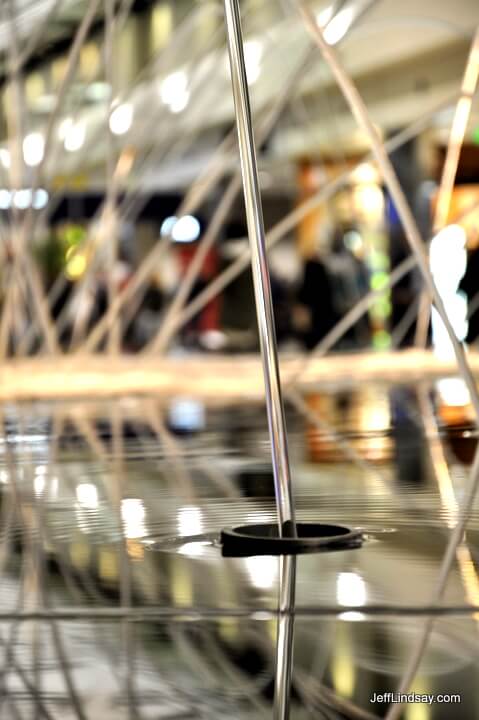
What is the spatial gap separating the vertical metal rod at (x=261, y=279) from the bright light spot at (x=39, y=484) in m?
0.77

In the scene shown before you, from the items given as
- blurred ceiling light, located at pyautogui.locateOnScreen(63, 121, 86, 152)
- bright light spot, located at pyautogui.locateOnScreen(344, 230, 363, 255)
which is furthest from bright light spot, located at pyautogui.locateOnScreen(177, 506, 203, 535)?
blurred ceiling light, located at pyautogui.locateOnScreen(63, 121, 86, 152)

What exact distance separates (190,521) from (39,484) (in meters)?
0.63

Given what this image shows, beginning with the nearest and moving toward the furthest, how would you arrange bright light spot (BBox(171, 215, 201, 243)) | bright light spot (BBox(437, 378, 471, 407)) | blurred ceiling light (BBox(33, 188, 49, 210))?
bright light spot (BBox(437, 378, 471, 407))
blurred ceiling light (BBox(33, 188, 49, 210))
bright light spot (BBox(171, 215, 201, 243))

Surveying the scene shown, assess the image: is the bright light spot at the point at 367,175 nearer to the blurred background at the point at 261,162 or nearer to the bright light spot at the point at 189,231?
the blurred background at the point at 261,162

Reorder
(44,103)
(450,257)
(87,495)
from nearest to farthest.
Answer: (87,495) < (450,257) < (44,103)

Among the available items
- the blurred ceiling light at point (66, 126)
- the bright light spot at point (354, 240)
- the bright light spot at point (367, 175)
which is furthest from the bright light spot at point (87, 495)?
the bright light spot at point (354, 240)

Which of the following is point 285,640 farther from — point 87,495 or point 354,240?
point 354,240

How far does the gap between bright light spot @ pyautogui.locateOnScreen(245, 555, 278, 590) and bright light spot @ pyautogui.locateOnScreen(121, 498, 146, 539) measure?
0.85ft

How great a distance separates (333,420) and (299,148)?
50.9ft

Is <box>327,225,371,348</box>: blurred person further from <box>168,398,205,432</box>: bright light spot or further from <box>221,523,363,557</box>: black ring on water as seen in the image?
<box>221,523,363,557</box>: black ring on water

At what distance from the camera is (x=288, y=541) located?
1.69 m

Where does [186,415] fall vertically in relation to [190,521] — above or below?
above

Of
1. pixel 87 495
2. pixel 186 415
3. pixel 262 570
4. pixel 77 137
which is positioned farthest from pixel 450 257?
pixel 262 570

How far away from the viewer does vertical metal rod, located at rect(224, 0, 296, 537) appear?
1678mm
